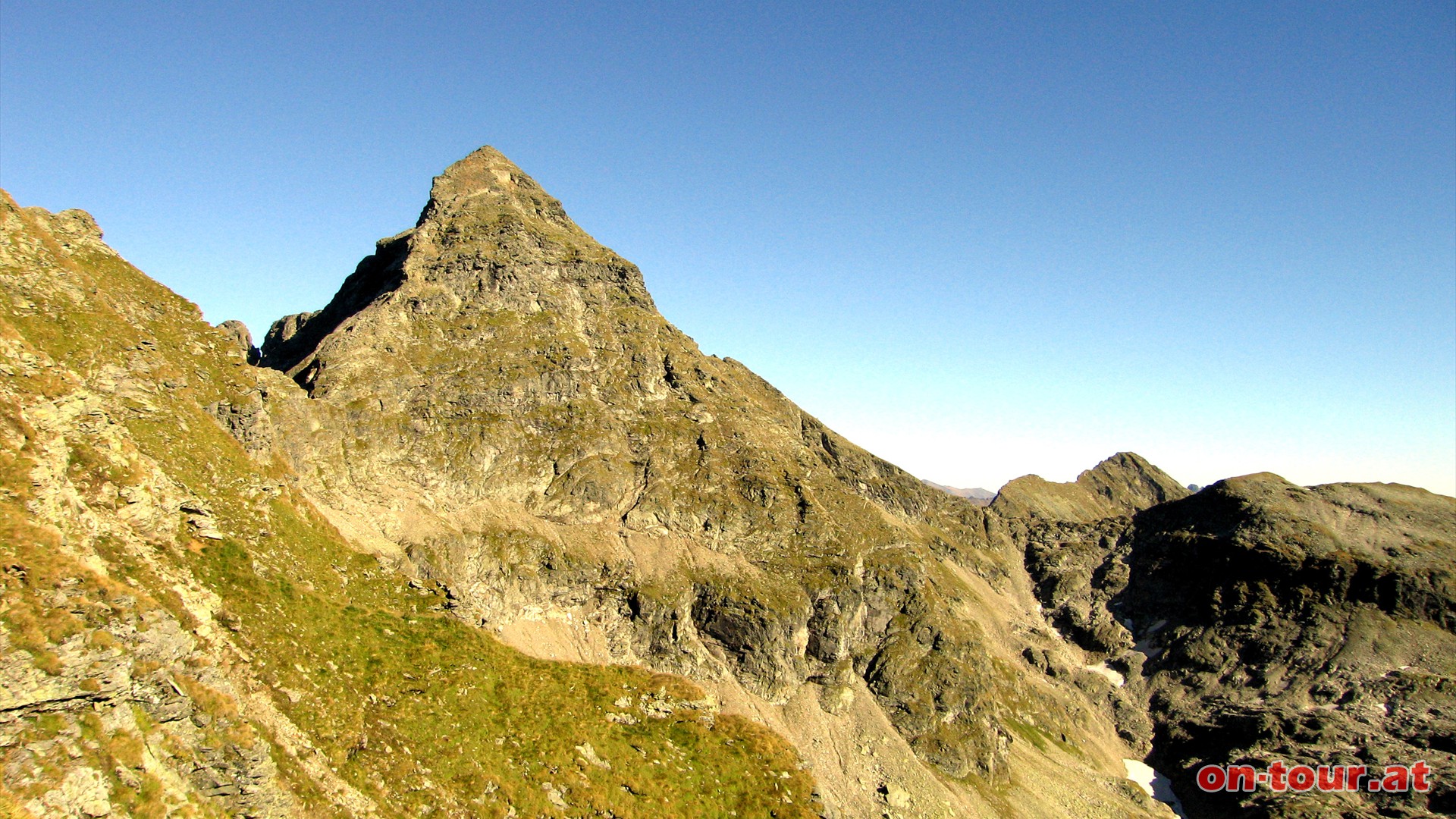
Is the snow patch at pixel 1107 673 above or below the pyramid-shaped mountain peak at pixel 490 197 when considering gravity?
below

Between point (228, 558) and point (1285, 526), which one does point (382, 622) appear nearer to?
point (228, 558)

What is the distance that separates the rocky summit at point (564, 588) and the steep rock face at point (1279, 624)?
2.88 feet

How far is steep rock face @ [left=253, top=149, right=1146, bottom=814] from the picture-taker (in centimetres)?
9350

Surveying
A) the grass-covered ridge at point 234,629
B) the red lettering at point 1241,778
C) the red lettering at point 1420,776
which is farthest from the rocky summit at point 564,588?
the red lettering at point 1241,778

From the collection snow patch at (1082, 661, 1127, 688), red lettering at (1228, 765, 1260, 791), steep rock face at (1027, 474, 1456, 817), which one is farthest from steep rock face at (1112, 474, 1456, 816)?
snow patch at (1082, 661, 1127, 688)

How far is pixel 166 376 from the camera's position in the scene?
66.4 metres

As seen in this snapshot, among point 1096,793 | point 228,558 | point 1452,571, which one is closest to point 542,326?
point 228,558

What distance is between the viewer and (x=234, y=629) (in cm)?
4788

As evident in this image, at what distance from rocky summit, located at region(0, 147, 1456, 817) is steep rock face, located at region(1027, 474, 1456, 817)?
0.88 m

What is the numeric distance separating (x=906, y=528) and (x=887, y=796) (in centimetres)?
7782

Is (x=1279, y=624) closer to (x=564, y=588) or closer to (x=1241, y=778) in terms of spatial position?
(x=1241, y=778)

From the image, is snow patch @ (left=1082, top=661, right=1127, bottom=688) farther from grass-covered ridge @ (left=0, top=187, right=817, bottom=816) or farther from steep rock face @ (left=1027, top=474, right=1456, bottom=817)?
grass-covered ridge @ (left=0, top=187, right=817, bottom=816)

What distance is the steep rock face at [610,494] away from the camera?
93500 millimetres

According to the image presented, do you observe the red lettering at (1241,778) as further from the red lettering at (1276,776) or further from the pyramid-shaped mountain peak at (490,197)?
the pyramid-shaped mountain peak at (490,197)
